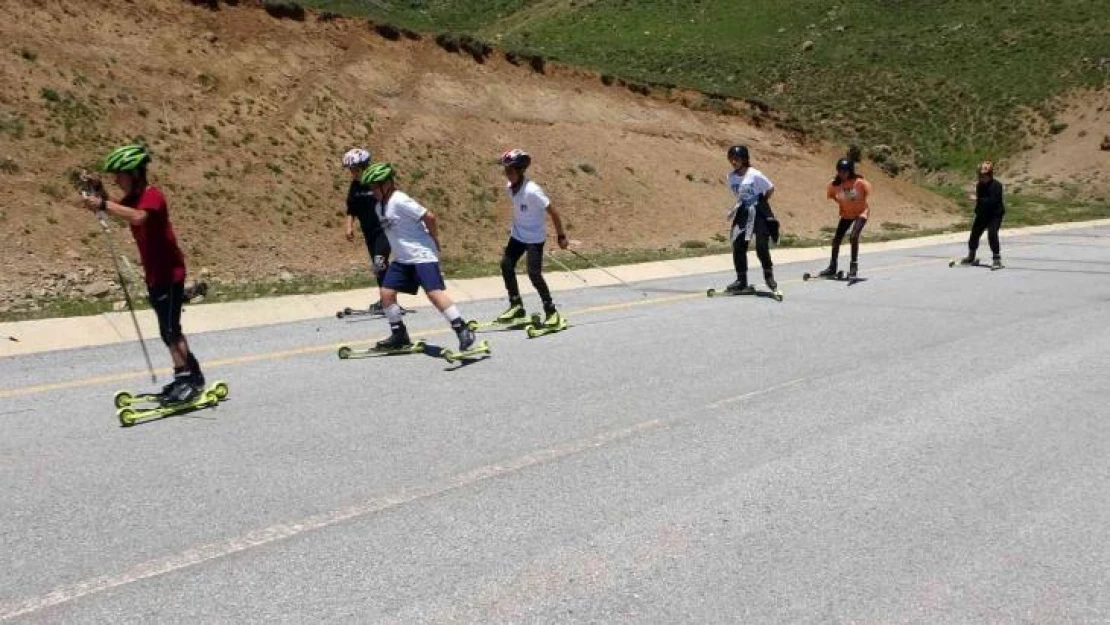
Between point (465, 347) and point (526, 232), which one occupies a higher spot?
point (526, 232)

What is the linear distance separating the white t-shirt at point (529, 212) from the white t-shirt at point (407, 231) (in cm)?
157

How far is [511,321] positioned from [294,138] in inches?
435

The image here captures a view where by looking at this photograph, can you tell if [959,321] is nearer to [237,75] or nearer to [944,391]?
[944,391]

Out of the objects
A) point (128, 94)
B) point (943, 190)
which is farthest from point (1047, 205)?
point (128, 94)

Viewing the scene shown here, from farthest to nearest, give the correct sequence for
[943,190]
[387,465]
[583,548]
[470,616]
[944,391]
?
[943,190] → [944,391] → [387,465] → [583,548] → [470,616]

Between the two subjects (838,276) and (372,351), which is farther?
(838,276)

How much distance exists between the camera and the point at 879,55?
57219 millimetres

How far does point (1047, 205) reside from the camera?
37.3m

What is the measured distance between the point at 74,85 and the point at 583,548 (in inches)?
649

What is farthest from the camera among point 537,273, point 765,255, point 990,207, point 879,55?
point 879,55

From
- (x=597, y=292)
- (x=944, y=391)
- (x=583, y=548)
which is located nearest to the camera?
(x=583, y=548)

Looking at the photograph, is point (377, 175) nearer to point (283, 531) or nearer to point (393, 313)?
point (393, 313)

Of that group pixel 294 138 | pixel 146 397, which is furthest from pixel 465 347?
pixel 294 138

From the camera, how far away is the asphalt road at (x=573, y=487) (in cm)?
387
